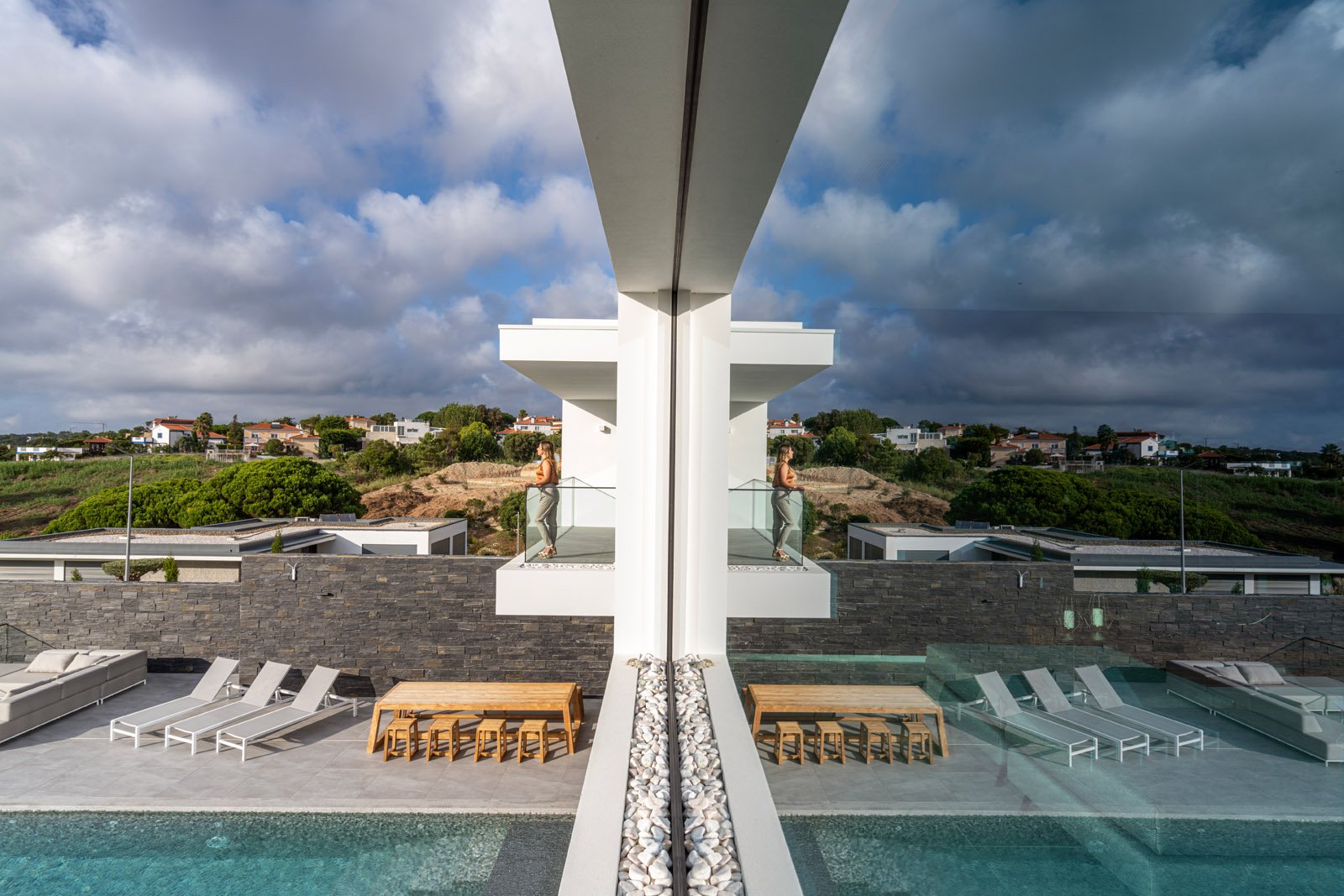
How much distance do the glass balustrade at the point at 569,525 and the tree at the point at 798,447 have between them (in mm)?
3810

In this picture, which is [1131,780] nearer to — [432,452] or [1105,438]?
[1105,438]

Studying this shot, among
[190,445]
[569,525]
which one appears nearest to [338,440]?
[190,445]

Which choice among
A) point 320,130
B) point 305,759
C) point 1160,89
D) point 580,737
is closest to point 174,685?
point 305,759

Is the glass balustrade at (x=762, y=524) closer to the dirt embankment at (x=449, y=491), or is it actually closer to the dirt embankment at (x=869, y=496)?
the dirt embankment at (x=869, y=496)

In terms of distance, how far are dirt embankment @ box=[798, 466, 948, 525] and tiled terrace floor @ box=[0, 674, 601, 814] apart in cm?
428

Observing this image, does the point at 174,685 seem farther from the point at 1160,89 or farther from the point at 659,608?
the point at 1160,89

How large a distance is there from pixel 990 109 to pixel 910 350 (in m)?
0.51

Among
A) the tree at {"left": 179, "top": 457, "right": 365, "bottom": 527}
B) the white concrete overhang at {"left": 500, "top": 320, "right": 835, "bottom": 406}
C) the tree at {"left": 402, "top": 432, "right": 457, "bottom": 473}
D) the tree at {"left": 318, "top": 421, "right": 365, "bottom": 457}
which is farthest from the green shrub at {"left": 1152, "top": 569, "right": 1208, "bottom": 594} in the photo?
the tree at {"left": 179, "top": 457, "right": 365, "bottom": 527}

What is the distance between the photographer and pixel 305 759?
19.4ft

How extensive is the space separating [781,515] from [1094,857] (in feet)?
7.15

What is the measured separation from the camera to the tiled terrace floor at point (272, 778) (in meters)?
5.03

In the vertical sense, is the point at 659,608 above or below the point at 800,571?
below

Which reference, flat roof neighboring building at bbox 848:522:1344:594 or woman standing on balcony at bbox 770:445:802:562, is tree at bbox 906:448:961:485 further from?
woman standing on balcony at bbox 770:445:802:562

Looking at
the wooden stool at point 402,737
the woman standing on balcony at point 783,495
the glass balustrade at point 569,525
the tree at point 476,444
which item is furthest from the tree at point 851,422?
the tree at point 476,444
